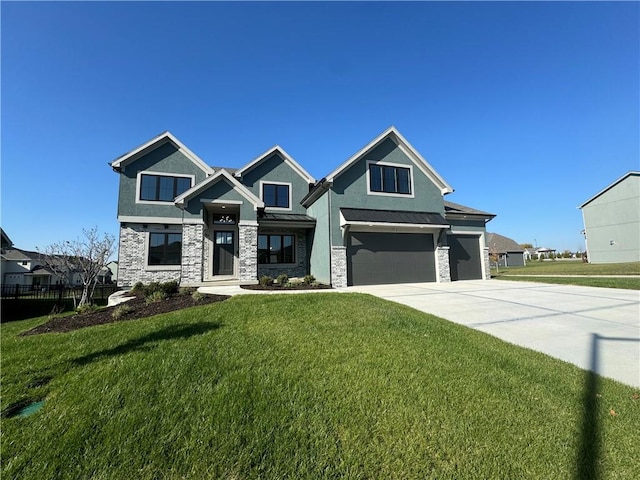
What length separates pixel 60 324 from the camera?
7.36m

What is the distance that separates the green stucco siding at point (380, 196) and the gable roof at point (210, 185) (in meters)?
4.31

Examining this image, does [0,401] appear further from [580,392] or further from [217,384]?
[580,392]

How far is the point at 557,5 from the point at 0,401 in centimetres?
1801

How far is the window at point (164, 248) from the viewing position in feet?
50.0

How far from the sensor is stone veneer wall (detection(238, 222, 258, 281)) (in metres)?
14.1

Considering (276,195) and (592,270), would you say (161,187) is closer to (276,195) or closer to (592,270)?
(276,195)

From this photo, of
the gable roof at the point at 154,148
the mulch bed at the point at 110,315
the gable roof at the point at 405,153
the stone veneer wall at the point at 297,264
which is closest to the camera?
the mulch bed at the point at 110,315

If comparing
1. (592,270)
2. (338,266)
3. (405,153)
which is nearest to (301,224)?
(338,266)

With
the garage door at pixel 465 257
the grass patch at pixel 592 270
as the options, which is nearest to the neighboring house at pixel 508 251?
the grass patch at pixel 592 270

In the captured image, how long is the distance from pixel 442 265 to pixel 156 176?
58.5ft

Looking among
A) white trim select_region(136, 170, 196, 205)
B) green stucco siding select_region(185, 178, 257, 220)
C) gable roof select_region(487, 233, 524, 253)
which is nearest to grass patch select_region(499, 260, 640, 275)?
gable roof select_region(487, 233, 524, 253)

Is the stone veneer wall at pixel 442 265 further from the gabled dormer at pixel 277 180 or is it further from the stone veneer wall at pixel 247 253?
the stone veneer wall at pixel 247 253

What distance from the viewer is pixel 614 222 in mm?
29203

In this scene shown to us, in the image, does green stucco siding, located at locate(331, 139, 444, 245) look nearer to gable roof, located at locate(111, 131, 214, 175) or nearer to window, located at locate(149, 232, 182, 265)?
gable roof, located at locate(111, 131, 214, 175)
